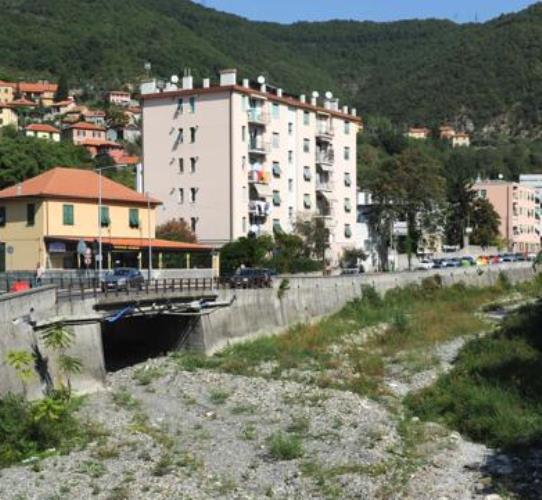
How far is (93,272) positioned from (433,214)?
204ft

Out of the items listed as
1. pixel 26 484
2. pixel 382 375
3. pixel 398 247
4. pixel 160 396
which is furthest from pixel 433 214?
pixel 26 484

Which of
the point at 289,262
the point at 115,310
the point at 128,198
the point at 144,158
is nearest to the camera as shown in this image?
the point at 115,310

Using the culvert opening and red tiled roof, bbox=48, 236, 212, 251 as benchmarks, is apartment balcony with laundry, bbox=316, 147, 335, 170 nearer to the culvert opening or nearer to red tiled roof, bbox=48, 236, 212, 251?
red tiled roof, bbox=48, 236, 212, 251

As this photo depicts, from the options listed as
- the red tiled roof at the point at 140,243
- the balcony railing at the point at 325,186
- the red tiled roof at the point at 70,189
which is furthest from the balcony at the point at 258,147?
the red tiled roof at the point at 70,189

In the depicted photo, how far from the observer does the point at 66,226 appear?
249 ft

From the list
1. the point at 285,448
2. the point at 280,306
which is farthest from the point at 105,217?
the point at 285,448

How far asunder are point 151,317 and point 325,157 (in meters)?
54.2

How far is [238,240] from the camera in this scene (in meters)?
88.4

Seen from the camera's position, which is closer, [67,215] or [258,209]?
[67,215]

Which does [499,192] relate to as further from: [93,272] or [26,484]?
[26,484]

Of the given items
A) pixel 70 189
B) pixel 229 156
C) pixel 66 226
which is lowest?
pixel 66 226

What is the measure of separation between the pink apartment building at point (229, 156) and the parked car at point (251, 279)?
2855cm

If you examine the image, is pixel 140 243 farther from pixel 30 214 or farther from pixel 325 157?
pixel 325 157

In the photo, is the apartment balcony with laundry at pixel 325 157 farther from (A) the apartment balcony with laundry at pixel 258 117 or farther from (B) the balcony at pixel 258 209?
(B) the balcony at pixel 258 209
